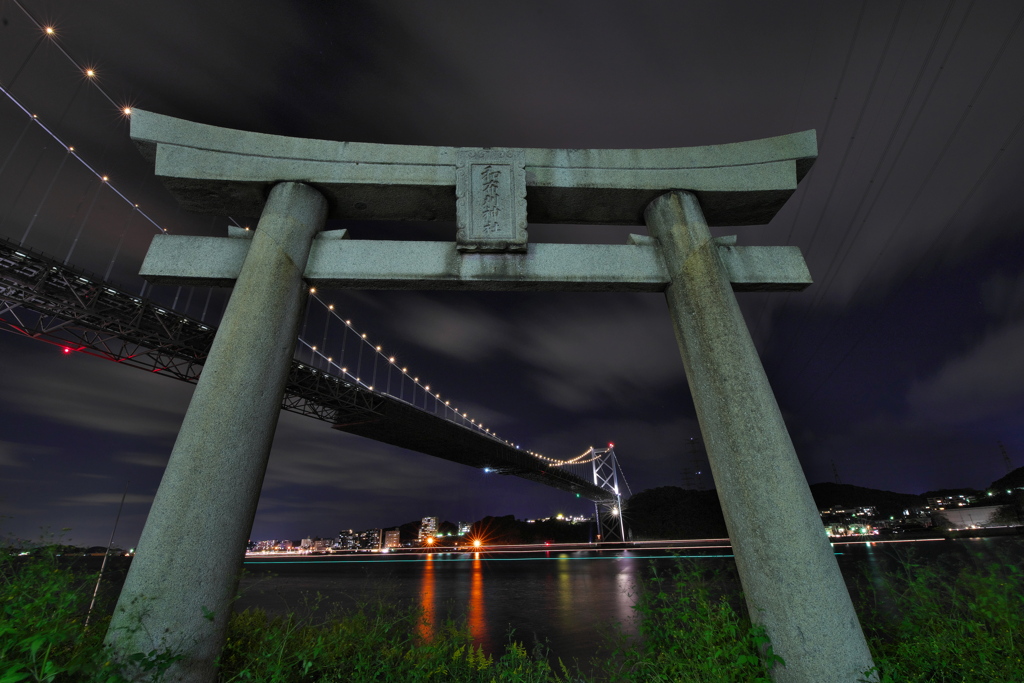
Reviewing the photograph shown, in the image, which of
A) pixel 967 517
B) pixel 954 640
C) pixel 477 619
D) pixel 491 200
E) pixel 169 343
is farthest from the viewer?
pixel 967 517

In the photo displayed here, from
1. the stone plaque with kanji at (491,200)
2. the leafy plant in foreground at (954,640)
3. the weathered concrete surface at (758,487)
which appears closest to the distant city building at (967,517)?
the leafy plant in foreground at (954,640)

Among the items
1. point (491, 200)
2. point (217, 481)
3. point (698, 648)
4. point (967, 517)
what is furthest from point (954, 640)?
point (967, 517)

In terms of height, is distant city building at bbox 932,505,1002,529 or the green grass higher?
distant city building at bbox 932,505,1002,529

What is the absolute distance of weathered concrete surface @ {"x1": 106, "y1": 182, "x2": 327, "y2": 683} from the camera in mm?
2471

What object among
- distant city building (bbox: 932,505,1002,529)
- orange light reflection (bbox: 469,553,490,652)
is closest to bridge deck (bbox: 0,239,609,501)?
orange light reflection (bbox: 469,553,490,652)

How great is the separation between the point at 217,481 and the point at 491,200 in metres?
2.87

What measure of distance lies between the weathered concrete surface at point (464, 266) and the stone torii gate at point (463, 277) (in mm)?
17

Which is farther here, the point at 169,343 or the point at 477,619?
the point at 169,343

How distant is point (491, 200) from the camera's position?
3.83 meters

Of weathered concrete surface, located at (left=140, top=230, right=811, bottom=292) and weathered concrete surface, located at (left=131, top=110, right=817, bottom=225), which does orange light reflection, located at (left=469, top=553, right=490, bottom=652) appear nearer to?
weathered concrete surface, located at (left=140, top=230, right=811, bottom=292)

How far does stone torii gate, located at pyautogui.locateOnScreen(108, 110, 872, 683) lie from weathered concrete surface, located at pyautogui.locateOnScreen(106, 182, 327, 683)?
0.4 inches

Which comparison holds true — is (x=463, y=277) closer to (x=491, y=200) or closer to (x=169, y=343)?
(x=491, y=200)

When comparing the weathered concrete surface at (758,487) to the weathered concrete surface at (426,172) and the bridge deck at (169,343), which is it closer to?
the weathered concrete surface at (426,172)

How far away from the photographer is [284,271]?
11.2 feet
